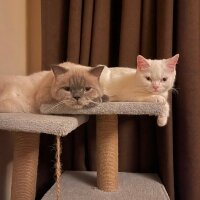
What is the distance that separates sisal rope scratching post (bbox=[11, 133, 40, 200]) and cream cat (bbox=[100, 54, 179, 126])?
37 cm

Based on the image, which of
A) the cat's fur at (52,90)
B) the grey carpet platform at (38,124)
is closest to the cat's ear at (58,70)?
the cat's fur at (52,90)

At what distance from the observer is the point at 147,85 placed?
3.78ft

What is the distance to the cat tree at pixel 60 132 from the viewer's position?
35.3 inches

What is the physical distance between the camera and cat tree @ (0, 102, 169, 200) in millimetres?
897

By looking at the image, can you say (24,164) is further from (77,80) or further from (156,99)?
(156,99)

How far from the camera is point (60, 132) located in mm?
850

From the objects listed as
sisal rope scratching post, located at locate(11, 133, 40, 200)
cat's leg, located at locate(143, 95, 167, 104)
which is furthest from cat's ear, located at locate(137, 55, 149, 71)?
Result: sisal rope scratching post, located at locate(11, 133, 40, 200)

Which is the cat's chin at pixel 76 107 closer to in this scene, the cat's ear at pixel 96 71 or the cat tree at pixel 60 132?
the cat tree at pixel 60 132

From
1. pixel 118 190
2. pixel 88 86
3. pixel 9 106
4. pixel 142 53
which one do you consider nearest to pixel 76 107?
pixel 88 86

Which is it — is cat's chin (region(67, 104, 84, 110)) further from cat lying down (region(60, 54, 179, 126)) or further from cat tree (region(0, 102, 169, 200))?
cat lying down (region(60, 54, 179, 126))

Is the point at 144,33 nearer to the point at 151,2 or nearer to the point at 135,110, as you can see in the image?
the point at 151,2

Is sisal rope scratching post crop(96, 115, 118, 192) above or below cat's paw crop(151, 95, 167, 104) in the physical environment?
below

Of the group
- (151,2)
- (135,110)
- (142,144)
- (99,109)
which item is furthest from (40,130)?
(151,2)

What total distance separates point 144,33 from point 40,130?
0.79 m
